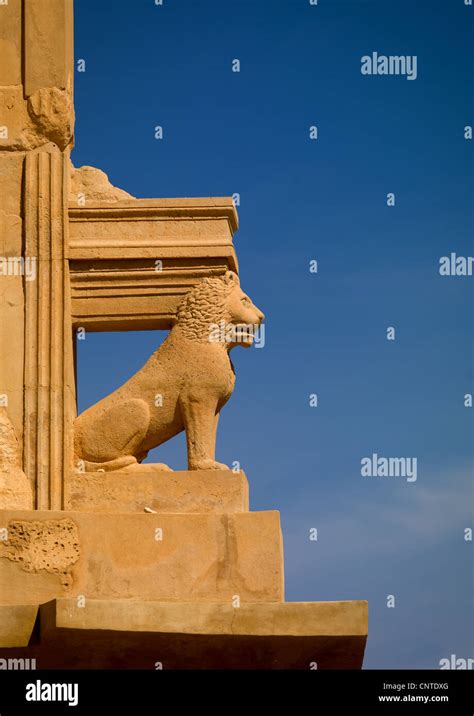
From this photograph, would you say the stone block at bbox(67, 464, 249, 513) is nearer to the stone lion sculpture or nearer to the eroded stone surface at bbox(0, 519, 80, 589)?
the stone lion sculpture

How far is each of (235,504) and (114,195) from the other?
318 cm

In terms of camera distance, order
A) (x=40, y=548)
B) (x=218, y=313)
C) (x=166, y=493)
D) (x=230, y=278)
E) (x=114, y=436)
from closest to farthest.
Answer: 1. (x=40, y=548)
2. (x=166, y=493)
3. (x=114, y=436)
4. (x=218, y=313)
5. (x=230, y=278)

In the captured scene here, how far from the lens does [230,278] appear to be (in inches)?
623

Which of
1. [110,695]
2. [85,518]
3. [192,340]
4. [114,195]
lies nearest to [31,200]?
[114,195]

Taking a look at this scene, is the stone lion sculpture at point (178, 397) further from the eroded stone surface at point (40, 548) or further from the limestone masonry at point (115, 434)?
the eroded stone surface at point (40, 548)

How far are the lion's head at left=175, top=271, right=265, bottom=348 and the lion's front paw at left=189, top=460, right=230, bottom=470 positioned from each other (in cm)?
110

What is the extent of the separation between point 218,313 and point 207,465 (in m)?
1.38

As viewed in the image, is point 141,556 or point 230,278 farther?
point 230,278

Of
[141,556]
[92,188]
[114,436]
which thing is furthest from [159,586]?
[92,188]

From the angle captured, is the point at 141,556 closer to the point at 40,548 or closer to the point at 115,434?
the point at 40,548

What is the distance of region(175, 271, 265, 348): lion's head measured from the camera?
1561 centimetres

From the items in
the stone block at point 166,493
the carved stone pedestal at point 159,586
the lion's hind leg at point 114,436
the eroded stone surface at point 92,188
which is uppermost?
the eroded stone surface at point 92,188

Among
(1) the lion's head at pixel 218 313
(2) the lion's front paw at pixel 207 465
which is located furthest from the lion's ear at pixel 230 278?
(2) the lion's front paw at pixel 207 465

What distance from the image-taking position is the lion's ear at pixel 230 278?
51.8 ft
